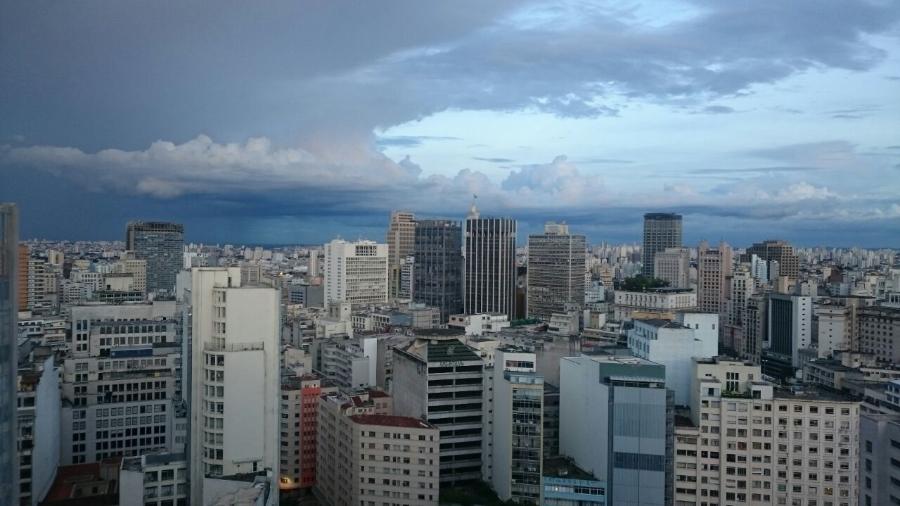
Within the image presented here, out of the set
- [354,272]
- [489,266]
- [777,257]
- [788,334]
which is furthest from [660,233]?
[788,334]

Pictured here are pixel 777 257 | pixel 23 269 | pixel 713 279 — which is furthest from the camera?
pixel 777 257

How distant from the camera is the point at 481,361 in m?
15.0

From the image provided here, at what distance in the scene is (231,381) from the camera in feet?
32.0

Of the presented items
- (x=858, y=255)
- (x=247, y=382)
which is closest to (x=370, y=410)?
(x=247, y=382)

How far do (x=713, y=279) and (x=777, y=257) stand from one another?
1566 cm

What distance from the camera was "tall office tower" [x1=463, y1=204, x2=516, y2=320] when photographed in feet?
132

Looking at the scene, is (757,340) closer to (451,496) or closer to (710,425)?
(710,425)

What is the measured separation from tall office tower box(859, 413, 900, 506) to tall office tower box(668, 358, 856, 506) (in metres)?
3.79

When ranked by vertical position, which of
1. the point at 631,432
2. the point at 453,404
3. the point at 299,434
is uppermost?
the point at 631,432

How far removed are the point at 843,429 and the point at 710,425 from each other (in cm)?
208

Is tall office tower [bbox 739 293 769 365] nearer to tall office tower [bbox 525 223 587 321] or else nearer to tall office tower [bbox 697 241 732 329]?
tall office tower [bbox 697 241 732 329]

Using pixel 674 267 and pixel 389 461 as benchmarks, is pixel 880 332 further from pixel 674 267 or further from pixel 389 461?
pixel 674 267

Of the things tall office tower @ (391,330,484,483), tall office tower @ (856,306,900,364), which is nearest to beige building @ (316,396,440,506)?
tall office tower @ (391,330,484,483)

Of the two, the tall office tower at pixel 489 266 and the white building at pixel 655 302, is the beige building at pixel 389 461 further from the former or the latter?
the tall office tower at pixel 489 266
